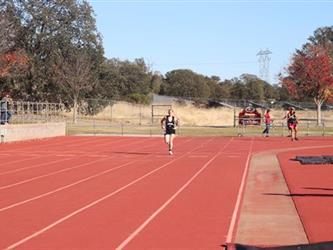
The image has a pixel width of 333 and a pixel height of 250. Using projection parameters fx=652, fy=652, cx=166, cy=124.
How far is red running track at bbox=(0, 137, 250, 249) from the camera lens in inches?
324

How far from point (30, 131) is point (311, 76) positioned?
3366 centimetres

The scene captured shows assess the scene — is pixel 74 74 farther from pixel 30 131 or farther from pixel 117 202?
pixel 117 202

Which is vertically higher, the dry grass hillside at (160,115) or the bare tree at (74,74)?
the bare tree at (74,74)

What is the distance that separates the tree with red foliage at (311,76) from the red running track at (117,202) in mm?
41133

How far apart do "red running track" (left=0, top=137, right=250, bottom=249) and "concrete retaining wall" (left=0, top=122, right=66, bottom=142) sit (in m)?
10.6

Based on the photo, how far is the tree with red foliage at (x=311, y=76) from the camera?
6084 centimetres

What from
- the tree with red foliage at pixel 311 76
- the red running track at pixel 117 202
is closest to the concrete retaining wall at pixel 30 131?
the red running track at pixel 117 202

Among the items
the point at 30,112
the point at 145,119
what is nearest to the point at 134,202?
the point at 30,112

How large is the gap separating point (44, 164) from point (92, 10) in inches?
1730

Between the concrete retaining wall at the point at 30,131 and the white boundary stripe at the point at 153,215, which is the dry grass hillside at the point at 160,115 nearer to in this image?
the concrete retaining wall at the point at 30,131

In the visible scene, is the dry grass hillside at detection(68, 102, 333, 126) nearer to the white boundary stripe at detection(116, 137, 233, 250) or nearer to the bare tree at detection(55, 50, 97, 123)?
the bare tree at detection(55, 50, 97, 123)

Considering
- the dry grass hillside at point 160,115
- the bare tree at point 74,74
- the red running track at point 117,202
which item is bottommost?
the red running track at point 117,202

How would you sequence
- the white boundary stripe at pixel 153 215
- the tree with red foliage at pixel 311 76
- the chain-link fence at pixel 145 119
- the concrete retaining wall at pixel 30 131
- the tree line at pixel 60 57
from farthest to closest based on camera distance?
1. the tree with red foliage at pixel 311 76
2. the tree line at pixel 60 57
3. the chain-link fence at pixel 145 119
4. the concrete retaining wall at pixel 30 131
5. the white boundary stripe at pixel 153 215

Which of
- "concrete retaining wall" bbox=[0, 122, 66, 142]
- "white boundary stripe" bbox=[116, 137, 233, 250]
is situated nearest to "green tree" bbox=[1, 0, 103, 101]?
"concrete retaining wall" bbox=[0, 122, 66, 142]
